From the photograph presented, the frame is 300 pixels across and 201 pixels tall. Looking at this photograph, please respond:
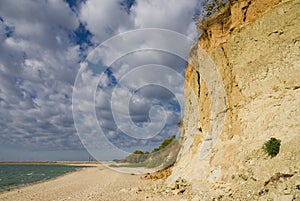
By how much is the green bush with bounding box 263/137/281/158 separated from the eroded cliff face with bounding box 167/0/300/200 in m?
0.21

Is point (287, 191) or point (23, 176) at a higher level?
point (287, 191)

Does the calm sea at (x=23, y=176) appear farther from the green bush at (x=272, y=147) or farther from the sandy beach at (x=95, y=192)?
the green bush at (x=272, y=147)

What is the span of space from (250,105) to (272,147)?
3.10 m

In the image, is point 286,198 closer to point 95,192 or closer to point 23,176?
point 95,192

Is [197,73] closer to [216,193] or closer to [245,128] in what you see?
[245,128]

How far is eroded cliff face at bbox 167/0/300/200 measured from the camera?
9064 millimetres

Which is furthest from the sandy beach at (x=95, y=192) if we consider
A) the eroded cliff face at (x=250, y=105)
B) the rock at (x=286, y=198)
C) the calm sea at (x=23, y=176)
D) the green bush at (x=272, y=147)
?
the calm sea at (x=23, y=176)

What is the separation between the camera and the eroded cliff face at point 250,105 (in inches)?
357

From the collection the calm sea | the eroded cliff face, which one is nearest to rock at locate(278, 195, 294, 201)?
the eroded cliff face

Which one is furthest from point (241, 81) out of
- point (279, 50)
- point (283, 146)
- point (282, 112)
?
point (283, 146)

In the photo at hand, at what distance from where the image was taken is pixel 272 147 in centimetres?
924

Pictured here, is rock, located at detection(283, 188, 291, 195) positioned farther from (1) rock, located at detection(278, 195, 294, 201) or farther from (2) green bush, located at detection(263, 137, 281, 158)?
(2) green bush, located at detection(263, 137, 281, 158)

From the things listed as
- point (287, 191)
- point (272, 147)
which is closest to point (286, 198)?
point (287, 191)

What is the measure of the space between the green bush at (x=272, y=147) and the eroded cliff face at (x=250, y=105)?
214 mm
